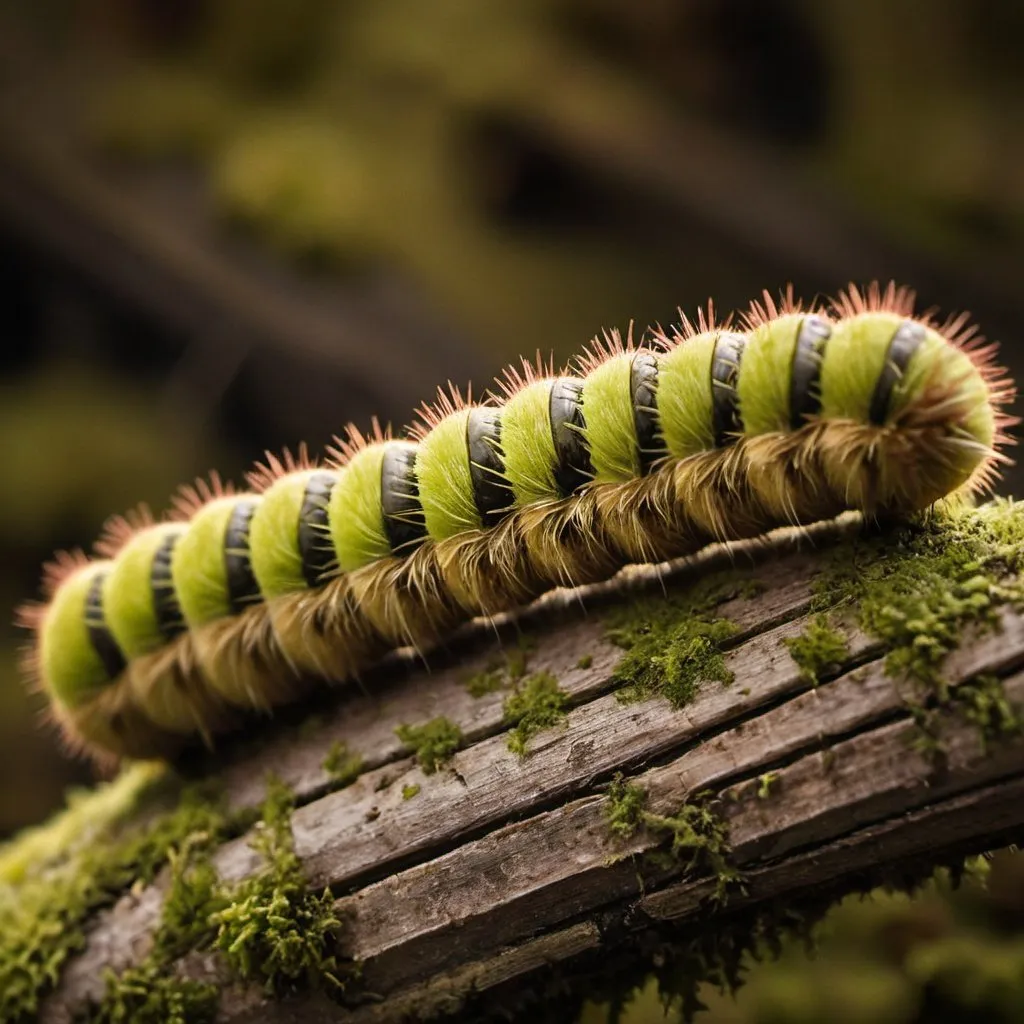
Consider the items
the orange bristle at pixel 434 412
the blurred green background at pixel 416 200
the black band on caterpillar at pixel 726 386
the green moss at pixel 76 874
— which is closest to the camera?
the black band on caterpillar at pixel 726 386

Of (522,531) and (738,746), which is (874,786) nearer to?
(738,746)

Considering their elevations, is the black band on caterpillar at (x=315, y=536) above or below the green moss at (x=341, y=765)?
above

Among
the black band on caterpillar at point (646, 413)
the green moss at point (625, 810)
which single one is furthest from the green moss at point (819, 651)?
the black band on caterpillar at point (646, 413)

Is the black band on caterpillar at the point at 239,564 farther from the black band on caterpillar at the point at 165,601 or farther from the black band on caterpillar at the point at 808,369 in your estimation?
the black band on caterpillar at the point at 808,369

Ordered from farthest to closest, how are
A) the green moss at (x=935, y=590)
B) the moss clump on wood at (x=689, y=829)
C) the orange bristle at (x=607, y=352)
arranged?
1. the orange bristle at (x=607, y=352)
2. the moss clump on wood at (x=689, y=829)
3. the green moss at (x=935, y=590)

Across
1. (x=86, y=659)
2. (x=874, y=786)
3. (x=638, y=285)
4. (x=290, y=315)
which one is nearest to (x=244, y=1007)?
(x=86, y=659)

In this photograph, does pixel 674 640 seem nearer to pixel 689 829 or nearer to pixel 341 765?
pixel 689 829

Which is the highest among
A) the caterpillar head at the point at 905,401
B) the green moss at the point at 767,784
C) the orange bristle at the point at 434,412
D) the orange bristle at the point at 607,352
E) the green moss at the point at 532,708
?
the orange bristle at the point at 434,412

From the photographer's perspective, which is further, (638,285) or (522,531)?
(638,285)
